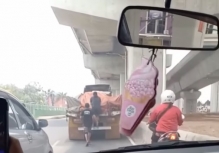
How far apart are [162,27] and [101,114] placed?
207 cm

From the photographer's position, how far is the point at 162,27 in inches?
130

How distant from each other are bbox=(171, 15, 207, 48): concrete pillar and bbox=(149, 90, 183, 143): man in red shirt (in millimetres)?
1527

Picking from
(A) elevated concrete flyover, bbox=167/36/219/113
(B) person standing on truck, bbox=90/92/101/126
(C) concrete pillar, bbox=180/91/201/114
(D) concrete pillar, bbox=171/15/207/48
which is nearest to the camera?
(D) concrete pillar, bbox=171/15/207/48

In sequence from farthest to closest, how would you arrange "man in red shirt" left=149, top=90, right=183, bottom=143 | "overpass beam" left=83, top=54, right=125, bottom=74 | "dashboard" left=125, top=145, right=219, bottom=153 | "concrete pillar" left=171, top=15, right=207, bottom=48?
"overpass beam" left=83, top=54, right=125, bottom=74
"man in red shirt" left=149, top=90, right=183, bottom=143
"dashboard" left=125, top=145, right=219, bottom=153
"concrete pillar" left=171, top=15, right=207, bottom=48

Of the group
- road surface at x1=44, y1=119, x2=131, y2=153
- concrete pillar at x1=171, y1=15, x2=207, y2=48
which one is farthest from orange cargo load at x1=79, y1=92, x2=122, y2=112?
concrete pillar at x1=171, y1=15, x2=207, y2=48

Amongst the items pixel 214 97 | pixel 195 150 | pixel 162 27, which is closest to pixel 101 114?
pixel 195 150

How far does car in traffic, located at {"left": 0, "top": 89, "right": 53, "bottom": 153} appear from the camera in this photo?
11.0ft

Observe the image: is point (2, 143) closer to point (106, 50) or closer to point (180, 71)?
point (106, 50)

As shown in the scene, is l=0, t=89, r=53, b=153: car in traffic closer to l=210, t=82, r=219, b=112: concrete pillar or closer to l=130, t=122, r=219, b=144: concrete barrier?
l=130, t=122, r=219, b=144: concrete barrier

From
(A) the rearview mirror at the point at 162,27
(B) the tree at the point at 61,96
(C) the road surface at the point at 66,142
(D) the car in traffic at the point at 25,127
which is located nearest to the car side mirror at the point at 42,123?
(D) the car in traffic at the point at 25,127

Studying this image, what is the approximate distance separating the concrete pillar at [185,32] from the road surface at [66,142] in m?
1.46

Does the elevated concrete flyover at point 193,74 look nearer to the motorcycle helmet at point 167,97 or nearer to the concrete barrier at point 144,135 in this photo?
the motorcycle helmet at point 167,97

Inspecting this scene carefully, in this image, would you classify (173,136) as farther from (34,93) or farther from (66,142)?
(34,93)

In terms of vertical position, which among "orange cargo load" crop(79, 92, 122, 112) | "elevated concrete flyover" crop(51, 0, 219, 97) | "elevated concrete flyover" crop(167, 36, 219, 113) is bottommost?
"orange cargo load" crop(79, 92, 122, 112)
